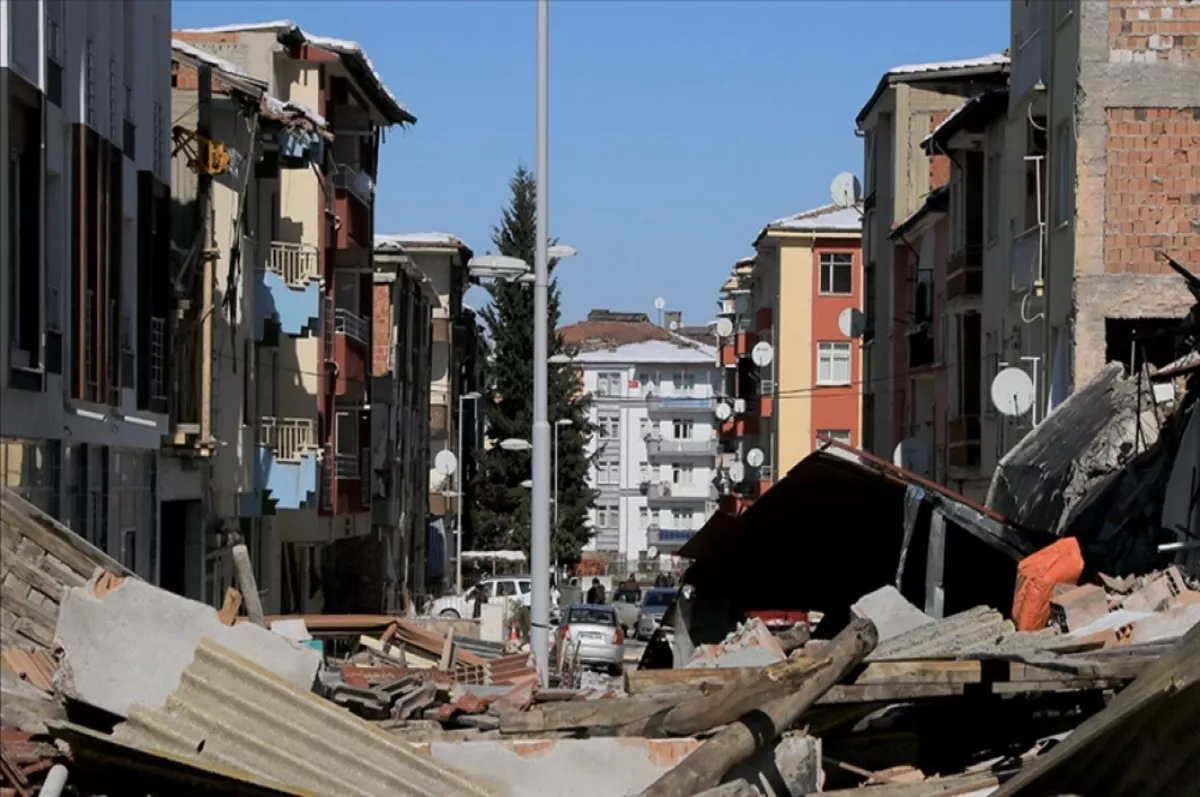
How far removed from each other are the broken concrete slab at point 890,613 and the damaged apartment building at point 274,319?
1319 cm

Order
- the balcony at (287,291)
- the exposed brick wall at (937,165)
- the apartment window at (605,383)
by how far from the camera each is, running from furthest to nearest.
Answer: the apartment window at (605,383) → the exposed brick wall at (937,165) → the balcony at (287,291)

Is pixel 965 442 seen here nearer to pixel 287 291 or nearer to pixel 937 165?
pixel 287 291

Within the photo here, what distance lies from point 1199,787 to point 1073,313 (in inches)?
775

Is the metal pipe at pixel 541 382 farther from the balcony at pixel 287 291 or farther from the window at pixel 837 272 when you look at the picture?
the window at pixel 837 272

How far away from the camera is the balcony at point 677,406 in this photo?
455ft

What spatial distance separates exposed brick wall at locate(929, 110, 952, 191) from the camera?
5400cm

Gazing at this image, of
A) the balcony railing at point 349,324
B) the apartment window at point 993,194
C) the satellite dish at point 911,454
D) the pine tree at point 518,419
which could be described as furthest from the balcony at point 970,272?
the pine tree at point 518,419

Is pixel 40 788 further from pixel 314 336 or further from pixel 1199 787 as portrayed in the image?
pixel 314 336

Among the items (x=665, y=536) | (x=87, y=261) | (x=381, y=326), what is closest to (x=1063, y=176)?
(x=87, y=261)

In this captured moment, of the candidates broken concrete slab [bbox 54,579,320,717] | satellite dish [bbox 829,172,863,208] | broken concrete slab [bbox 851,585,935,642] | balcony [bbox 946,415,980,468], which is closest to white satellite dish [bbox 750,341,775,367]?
satellite dish [bbox 829,172,863,208]

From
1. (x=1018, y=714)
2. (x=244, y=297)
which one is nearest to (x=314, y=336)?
(x=244, y=297)

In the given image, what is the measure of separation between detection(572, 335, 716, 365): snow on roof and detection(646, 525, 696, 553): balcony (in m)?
11.4

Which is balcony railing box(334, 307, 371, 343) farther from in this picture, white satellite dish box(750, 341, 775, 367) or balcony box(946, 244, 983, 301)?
white satellite dish box(750, 341, 775, 367)

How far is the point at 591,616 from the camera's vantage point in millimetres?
47438
